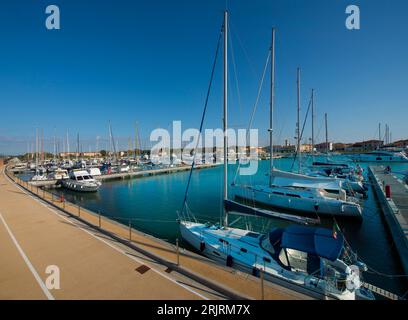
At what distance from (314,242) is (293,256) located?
1887 mm

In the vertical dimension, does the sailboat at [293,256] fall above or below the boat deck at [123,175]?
above

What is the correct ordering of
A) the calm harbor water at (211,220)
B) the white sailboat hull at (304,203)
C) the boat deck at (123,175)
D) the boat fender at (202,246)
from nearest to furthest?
the boat fender at (202,246) < the calm harbor water at (211,220) < the white sailboat hull at (304,203) < the boat deck at (123,175)

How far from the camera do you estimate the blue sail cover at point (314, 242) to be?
699 centimetres

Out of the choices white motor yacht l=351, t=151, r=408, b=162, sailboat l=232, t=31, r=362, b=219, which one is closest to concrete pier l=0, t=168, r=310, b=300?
sailboat l=232, t=31, r=362, b=219

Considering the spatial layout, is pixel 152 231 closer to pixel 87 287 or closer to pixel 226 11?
pixel 87 287

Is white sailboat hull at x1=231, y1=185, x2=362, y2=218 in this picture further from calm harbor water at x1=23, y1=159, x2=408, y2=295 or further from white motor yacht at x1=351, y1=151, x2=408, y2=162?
white motor yacht at x1=351, y1=151, x2=408, y2=162

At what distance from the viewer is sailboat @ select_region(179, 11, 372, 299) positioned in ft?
21.3

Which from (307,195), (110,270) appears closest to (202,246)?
(110,270)

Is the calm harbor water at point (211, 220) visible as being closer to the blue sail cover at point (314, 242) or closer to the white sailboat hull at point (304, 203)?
the white sailboat hull at point (304, 203)

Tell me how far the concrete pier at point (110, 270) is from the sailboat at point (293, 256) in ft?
5.34

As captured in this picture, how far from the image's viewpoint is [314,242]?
7.42m

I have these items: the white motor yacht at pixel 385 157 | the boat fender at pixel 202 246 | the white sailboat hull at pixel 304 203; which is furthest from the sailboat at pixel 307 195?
the white motor yacht at pixel 385 157
